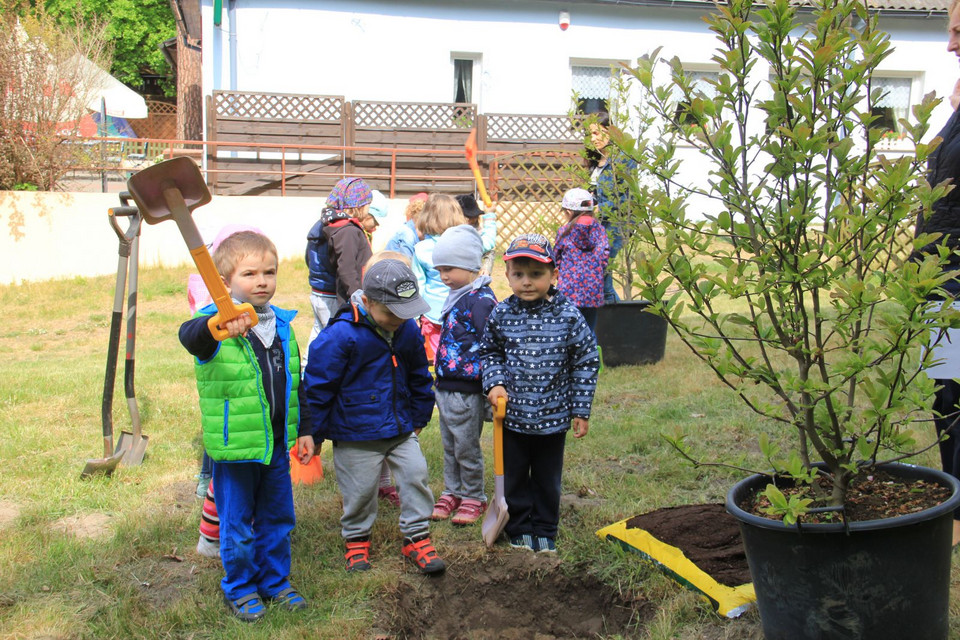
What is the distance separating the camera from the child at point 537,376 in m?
3.59

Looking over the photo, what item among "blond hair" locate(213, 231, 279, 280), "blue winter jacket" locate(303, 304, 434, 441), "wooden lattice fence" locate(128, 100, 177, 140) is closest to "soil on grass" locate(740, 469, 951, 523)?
"blue winter jacket" locate(303, 304, 434, 441)

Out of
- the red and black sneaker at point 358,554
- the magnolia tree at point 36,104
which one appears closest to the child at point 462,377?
the red and black sneaker at point 358,554

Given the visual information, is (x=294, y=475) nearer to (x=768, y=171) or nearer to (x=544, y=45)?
(x=768, y=171)

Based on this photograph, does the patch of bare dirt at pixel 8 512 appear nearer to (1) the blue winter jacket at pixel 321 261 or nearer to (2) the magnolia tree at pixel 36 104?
(1) the blue winter jacket at pixel 321 261

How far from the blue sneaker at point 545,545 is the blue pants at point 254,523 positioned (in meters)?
1.09

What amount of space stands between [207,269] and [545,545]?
75.5 inches

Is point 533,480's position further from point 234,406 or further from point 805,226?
point 805,226

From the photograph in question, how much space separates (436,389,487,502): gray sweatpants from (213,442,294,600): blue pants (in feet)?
3.23

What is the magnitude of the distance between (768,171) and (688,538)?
1.64 meters

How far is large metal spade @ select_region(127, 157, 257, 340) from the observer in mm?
2662

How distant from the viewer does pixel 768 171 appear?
8.25 feet

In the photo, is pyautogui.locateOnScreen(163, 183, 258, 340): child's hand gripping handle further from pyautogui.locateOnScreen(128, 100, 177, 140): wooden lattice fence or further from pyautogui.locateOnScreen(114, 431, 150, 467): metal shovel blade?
pyautogui.locateOnScreen(128, 100, 177, 140): wooden lattice fence

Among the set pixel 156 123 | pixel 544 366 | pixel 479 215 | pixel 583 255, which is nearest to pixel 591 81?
pixel 583 255

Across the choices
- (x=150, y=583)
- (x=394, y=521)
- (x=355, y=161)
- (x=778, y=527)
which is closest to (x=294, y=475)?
(x=394, y=521)
